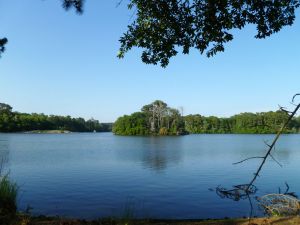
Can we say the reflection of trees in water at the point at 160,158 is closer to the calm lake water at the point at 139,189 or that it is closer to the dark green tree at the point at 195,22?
the calm lake water at the point at 139,189

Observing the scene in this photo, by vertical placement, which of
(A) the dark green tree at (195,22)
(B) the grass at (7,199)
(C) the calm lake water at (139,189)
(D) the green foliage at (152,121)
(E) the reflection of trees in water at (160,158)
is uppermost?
(D) the green foliage at (152,121)

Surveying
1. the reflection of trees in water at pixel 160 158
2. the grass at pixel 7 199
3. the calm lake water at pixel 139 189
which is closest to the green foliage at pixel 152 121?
the reflection of trees in water at pixel 160 158

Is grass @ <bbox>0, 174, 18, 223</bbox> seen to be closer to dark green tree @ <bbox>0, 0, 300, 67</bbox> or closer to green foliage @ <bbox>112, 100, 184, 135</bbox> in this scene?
dark green tree @ <bbox>0, 0, 300, 67</bbox>

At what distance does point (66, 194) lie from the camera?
21453 millimetres

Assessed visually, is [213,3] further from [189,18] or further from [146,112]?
[146,112]

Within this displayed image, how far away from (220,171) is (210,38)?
1046 inches

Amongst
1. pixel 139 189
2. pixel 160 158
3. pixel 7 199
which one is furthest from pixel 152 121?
pixel 7 199

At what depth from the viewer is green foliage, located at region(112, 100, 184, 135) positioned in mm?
172500

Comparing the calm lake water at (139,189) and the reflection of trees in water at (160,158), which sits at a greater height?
the reflection of trees in water at (160,158)

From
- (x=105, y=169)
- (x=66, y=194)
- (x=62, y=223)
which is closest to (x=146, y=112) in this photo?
(x=105, y=169)

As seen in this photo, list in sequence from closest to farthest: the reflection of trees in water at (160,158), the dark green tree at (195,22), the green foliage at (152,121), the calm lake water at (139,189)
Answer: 1. the dark green tree at (195,22)
2. the calm lake water at (139,189)
3. the reflection of trees in water at (160,158)
4. the green foliage at (152,121)

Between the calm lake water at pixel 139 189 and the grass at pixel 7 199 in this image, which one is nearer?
the grass at pixel 7 199

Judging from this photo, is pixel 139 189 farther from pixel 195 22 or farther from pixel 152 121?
pixel 152 121

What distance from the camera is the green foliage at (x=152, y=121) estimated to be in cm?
17250
